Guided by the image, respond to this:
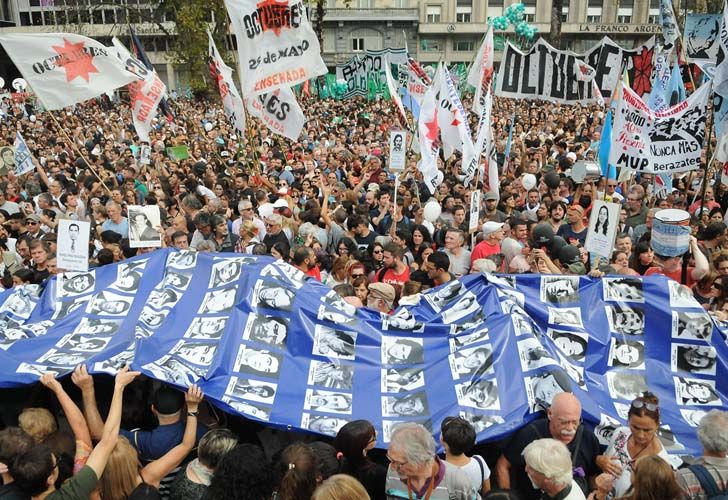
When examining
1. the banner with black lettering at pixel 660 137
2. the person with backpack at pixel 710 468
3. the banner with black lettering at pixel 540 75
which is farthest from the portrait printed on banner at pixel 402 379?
the banner with black lettering at pixel 540 75

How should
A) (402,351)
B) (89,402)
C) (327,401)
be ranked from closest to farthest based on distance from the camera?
(89,402) → (327,401) → (402,351)

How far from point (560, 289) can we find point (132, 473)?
3312 mm

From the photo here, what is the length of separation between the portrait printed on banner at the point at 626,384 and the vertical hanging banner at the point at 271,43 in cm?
592

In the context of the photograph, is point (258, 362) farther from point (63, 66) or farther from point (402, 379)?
point (63, 66)

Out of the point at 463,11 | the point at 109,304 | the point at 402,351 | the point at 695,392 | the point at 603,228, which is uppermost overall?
the point at 463,11

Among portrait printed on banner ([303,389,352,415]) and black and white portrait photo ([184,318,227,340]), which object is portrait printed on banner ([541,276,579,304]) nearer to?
portrait printed on banner ([303,389,352,415])

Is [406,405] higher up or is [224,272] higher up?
[224,272]

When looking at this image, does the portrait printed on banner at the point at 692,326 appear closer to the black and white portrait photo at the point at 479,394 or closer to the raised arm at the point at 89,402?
the black and white portrait photo at the point at 479,394

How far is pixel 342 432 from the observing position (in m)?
3.67

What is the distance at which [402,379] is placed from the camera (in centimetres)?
447

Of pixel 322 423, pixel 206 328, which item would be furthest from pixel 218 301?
pixel 322 423

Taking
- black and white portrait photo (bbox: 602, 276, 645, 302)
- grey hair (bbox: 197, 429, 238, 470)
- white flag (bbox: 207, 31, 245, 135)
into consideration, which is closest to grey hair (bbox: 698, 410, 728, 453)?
black and white portrait photo (bbox: 602, 276, 645, 302)

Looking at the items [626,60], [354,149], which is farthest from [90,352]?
[354,149]

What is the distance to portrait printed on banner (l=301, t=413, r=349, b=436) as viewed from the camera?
13.3 ft
